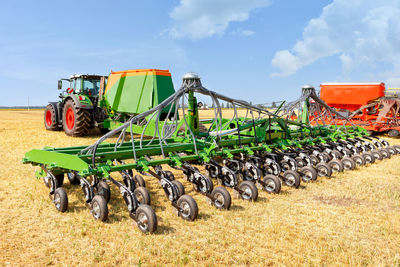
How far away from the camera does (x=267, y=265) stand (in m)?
3.05

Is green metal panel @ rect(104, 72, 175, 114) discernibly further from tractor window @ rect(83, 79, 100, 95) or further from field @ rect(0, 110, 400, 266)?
field @ rect(0, 110, 400, 266)

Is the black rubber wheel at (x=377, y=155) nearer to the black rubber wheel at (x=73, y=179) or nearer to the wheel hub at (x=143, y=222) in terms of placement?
A: the wheel hub at (x=143, y=222)

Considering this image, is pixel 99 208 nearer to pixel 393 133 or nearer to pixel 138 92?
pixel 138 92

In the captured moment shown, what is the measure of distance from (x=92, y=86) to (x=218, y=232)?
32.1ft

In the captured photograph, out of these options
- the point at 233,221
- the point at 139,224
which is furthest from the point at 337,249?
the point at 139,224

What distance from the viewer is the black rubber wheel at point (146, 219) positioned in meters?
3.60

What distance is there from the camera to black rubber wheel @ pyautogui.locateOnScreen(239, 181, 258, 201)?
475cm

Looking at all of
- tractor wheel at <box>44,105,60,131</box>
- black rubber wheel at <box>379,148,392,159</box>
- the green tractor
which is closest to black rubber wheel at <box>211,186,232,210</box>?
the green tractor

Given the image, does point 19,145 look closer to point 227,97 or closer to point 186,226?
point 227,97

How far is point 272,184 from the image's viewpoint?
5.20m

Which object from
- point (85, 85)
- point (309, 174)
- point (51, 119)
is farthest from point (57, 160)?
point (51, 119)

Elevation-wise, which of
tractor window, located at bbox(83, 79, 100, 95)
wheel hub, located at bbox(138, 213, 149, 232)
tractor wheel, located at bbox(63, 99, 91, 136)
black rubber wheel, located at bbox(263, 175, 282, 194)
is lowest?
wheel hub, located at bbox(138, 213, 149, 232)

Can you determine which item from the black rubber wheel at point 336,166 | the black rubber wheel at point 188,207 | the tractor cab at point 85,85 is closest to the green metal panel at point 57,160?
the black rubber wheel at point 188,207

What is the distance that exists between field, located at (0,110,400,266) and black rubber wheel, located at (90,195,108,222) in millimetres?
111
